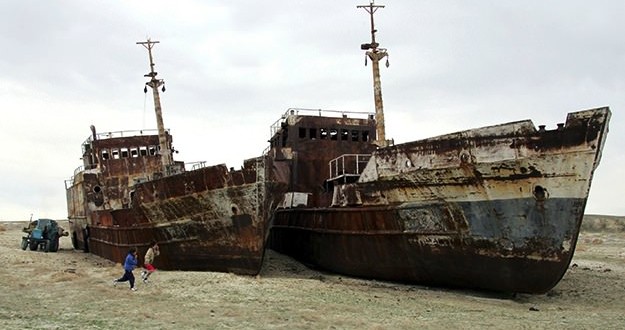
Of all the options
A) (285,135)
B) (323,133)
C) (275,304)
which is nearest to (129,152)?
(285,135)

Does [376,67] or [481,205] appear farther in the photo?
[376,67]

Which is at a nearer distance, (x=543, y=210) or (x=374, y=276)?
(x=543, y=210)

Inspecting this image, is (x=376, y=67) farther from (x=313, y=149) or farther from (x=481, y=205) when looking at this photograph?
(x=481, y=205)

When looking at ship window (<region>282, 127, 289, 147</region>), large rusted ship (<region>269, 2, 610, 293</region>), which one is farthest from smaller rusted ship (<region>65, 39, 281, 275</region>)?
→ ship window (<region>282, 127, 289, 147</region>)

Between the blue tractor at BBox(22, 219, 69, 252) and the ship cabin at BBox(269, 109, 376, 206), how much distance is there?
11944mm

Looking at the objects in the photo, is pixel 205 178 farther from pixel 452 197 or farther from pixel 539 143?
pixel 539 143

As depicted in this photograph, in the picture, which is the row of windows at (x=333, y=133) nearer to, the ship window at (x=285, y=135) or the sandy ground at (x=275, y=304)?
the ship window at (x=285, y=135)

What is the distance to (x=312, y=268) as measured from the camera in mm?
18875

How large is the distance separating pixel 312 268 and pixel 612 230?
40.4 meters

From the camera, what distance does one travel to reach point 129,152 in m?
24.4

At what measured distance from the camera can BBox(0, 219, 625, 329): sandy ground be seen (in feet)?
30.9

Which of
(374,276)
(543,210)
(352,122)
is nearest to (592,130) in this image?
(543,210)

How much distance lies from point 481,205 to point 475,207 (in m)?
0.15

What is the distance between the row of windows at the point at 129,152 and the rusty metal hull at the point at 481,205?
12459 millimetres
